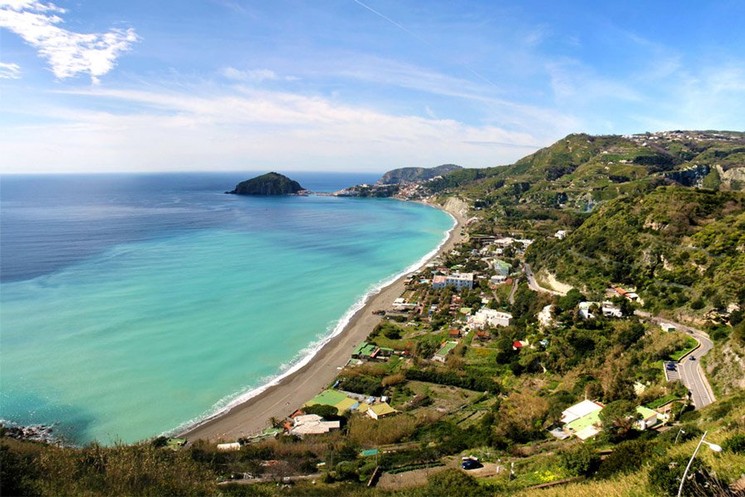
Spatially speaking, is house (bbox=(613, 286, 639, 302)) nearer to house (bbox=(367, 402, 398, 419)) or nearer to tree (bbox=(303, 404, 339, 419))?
house (bbox=(367, 402, 398, 419))

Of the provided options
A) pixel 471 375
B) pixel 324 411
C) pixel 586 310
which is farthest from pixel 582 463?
pixel 586 310

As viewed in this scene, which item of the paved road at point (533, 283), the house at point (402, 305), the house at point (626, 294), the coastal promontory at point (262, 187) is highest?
the coastal promontory at point (262, 187)

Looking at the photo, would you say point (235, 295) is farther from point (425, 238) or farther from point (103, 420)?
point (425, 238)

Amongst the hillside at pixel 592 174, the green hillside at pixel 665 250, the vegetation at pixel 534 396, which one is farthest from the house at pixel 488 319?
the hillside at pixel 592 174

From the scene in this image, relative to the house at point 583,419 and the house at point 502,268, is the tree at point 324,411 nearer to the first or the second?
the house at point 583,419

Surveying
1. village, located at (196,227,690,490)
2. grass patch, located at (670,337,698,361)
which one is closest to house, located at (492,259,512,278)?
village, located at (196,227,690,490)

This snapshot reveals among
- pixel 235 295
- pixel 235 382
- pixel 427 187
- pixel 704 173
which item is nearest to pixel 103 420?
pixel 235 382

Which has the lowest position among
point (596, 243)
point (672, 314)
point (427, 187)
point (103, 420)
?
point (103, 420)
